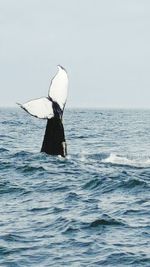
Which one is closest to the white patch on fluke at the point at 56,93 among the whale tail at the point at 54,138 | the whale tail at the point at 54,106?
the whale tail at the point at 54,106

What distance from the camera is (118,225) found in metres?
10.8

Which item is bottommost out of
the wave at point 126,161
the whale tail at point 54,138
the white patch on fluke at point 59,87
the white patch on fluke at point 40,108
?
the wave at point 126,161

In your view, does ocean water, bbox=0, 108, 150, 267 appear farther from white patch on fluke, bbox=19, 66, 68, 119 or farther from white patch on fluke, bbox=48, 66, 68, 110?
white patch on fluke, bbox=48, 66, 68, 110

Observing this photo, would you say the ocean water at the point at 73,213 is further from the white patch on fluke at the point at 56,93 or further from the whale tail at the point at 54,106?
the white patch on fluke at the point at 56,93

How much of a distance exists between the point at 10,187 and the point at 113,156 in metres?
8.47

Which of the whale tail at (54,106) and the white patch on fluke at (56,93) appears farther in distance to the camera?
the white patch on fluke at (56,93)

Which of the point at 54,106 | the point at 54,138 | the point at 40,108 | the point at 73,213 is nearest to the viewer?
the point at 73,213

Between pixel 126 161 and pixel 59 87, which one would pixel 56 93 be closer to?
pixel 59 87

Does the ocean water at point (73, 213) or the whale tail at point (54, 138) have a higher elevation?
the whale tail at point (54, 138)

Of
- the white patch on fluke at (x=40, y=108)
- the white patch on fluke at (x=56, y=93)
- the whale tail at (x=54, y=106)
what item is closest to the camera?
the white patch on fluke at (x=40, y=108)

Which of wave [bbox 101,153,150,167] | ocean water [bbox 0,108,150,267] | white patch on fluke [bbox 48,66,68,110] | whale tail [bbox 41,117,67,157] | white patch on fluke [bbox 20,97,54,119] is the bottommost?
ocean water [bbox 0,108,150,267]

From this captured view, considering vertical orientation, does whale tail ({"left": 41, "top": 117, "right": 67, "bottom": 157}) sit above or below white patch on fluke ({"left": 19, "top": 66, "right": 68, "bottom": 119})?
below

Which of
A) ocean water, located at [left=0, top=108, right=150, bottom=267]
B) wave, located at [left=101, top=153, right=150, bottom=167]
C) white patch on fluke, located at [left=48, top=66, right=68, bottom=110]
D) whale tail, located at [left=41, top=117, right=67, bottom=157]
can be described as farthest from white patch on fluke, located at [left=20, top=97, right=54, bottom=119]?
wave, located at [left=101, top=153, right=150, bottom=167]

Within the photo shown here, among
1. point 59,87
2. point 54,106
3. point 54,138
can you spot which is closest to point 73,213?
point 54,106
